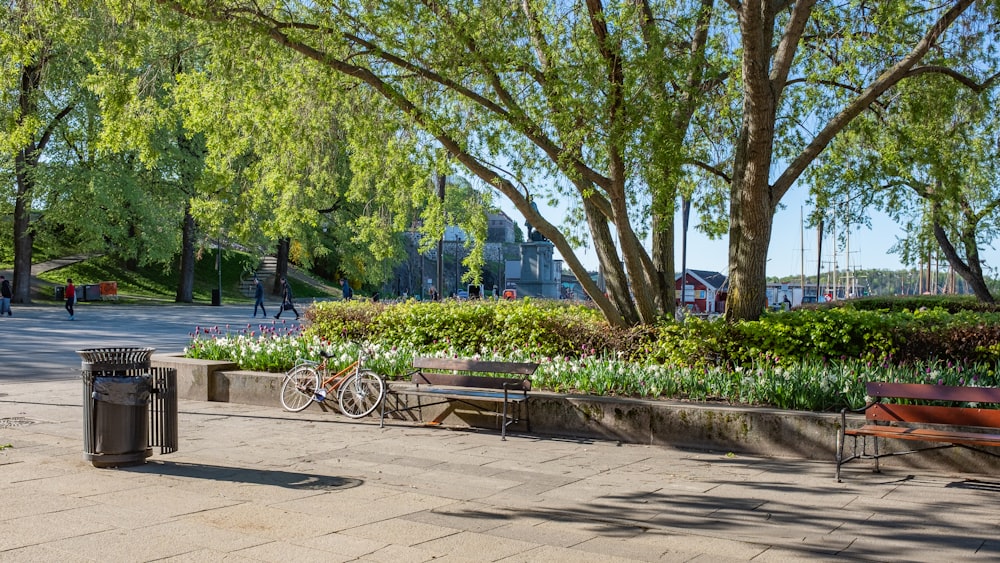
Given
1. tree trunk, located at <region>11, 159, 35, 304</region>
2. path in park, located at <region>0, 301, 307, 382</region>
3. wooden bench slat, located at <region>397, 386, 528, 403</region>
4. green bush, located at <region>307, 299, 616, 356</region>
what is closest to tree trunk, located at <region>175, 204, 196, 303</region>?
path in park, located at <region>0, 301, 307, 382</region>

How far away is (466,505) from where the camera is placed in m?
6.49

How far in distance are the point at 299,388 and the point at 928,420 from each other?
7.30 meters

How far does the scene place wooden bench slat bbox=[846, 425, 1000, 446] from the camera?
7.07m

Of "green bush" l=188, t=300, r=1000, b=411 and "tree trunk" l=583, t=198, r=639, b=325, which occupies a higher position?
"tree trunk" l=583, t=198, r=639, b=325

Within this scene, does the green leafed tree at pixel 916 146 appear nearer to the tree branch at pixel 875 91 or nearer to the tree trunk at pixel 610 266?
the tree branch at pixel 875 91

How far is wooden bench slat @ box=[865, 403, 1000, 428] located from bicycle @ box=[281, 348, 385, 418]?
5.33 metres

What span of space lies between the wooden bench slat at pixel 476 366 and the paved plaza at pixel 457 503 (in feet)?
2.77

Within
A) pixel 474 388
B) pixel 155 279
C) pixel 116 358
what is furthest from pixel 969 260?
pixel 155 279

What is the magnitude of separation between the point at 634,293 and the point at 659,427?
3.30 meters

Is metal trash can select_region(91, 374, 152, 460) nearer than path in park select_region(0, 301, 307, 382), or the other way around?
metal trash can select_region(91, 374, 152, 460)

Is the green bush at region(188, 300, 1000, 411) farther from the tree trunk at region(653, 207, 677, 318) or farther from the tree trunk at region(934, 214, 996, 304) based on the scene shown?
the tree trunk at region(934, 214, 996, 304)

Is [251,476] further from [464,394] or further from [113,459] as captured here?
[464,394]

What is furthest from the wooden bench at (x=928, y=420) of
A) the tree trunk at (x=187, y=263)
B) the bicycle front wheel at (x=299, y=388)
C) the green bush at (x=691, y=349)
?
the tree trunk at (x=187, y=263)

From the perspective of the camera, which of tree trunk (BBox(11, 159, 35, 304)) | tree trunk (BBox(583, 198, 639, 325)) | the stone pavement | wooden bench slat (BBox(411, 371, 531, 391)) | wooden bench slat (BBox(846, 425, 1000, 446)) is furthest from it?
tree trunk (BBox(11, 159, 35, 304))
